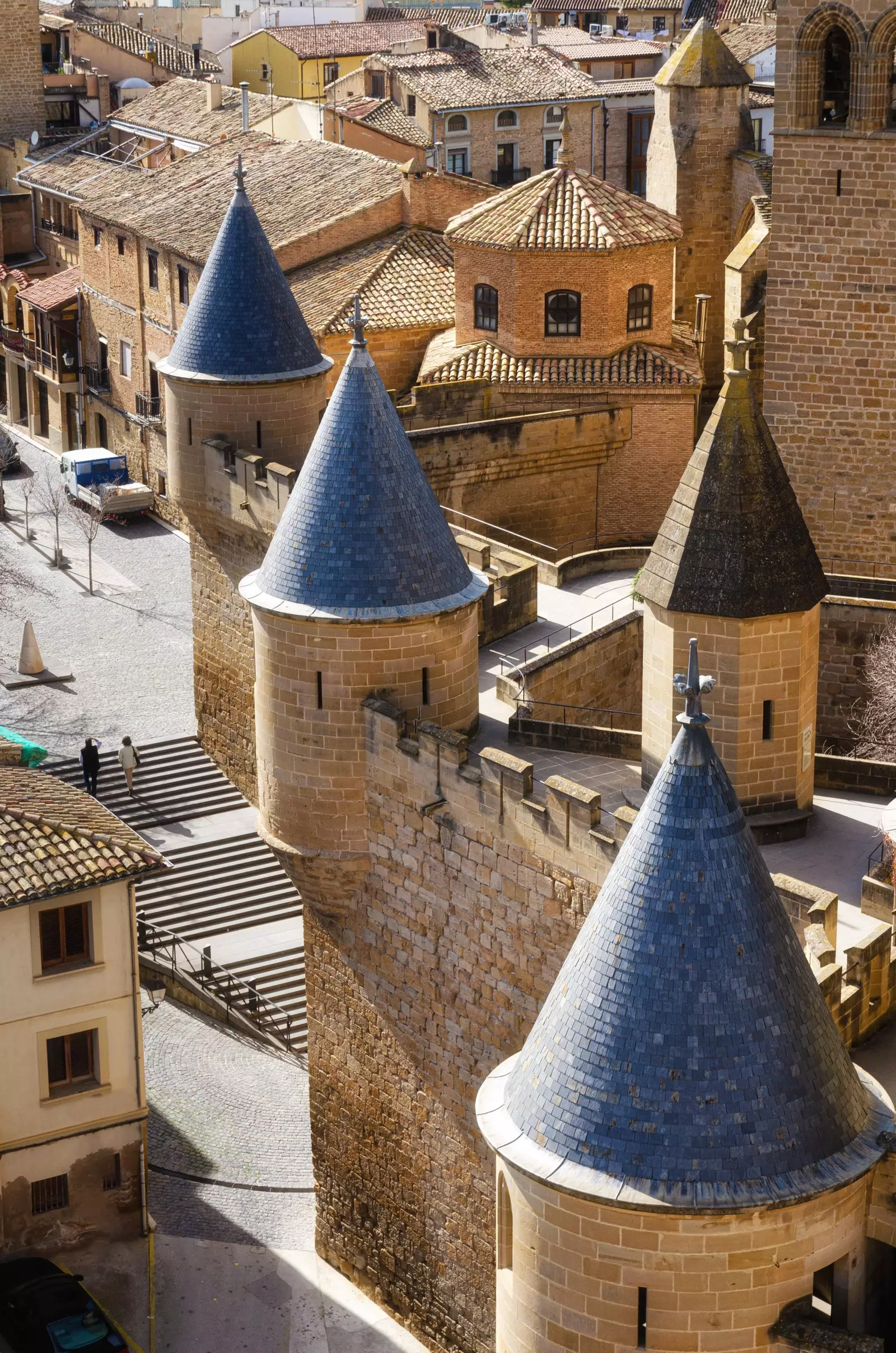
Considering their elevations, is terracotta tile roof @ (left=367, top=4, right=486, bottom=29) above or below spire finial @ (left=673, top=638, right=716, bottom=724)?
above

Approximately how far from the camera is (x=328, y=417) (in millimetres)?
26219

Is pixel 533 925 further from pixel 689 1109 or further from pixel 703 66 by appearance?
pixel 703 66

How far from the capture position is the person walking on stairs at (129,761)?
42031mm

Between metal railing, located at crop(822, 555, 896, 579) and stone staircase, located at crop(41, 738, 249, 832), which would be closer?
metal railing, located at crop(822, 555, 896, 579)

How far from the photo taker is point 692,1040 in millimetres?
16391

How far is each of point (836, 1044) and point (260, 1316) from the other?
15544 mm

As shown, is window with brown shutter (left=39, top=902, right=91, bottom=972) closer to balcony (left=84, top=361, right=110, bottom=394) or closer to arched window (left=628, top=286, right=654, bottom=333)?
arched window (left=628, top=286, right=654, bottom=333)

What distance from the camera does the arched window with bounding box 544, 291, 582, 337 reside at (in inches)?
1775

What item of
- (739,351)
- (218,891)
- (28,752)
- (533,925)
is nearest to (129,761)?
(218,891)

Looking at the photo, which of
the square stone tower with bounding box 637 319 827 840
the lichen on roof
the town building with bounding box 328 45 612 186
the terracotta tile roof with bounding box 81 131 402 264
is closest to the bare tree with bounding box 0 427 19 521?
the terracotta tile roof with bounding box 81 131 402 264

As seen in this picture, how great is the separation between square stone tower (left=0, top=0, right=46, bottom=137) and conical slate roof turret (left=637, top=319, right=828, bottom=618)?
184 ft

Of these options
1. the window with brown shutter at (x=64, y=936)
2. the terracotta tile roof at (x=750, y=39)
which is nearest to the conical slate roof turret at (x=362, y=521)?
the window with brown shutter at (x=64, y=936)

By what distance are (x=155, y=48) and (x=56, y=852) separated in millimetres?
58100

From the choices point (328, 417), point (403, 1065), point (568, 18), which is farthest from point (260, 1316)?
point (568, 18)
